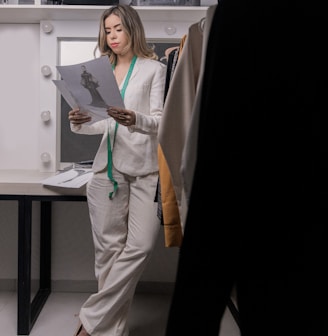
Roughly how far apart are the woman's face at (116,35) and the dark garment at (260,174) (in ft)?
3.68

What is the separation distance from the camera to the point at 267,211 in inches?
23.0

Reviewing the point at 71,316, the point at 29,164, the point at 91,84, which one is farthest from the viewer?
the point at 29,164

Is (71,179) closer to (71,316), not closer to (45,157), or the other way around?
(45,157)

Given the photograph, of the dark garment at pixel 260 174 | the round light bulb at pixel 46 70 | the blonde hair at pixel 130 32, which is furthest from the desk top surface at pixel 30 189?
the dark garment at pixel 260 174

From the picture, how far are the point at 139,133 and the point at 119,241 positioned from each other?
1.38ft

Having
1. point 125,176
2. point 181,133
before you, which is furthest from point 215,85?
point 125,176

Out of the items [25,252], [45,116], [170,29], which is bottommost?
[25,252]

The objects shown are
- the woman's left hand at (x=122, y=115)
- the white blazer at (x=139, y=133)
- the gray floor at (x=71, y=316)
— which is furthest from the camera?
the gray floor at (x=71, y=316)

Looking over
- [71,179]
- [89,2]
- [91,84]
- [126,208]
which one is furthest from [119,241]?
[89,2]

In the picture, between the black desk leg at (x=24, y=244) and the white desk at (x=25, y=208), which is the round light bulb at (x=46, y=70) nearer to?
the white desk at (x=25, y=208)

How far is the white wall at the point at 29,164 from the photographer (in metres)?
2.33

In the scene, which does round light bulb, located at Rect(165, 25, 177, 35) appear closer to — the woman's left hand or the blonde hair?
the blonde hair

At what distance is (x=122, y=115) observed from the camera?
4.82ft

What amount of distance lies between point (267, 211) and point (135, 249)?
1089 millimetres
